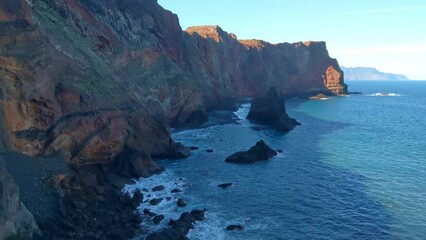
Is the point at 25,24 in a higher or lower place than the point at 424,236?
higher

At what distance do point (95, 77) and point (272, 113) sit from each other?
55457mm

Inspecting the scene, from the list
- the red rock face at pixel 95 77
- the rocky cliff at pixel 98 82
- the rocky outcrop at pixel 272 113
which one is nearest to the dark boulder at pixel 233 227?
the rocky cliff at pixel 98 82

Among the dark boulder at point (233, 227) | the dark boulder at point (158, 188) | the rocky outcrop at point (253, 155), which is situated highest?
the rocky outcrop at point (253, 155)

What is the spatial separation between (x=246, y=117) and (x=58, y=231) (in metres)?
80.4

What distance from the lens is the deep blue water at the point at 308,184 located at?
42000 millimetres

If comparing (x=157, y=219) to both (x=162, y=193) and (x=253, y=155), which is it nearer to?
(x=162, y=193)

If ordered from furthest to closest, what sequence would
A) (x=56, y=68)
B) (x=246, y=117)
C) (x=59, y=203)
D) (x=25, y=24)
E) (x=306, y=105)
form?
(x=306, y=105), (x=246, y=117), (x=56, y=68), (x=25, y=24), (x=59, y=203)

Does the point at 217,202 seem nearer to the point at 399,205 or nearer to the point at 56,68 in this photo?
the point at 399,205

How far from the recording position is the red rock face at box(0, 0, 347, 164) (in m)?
45.8

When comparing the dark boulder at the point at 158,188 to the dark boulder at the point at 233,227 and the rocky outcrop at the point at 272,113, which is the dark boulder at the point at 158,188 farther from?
the rocky outcrop at the point at 272,113

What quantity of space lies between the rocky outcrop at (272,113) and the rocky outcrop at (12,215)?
230 ft

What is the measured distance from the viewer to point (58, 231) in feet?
124

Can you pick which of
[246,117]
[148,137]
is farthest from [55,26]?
[246,117]

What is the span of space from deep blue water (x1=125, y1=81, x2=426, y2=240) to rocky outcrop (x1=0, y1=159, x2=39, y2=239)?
14.9 metres
